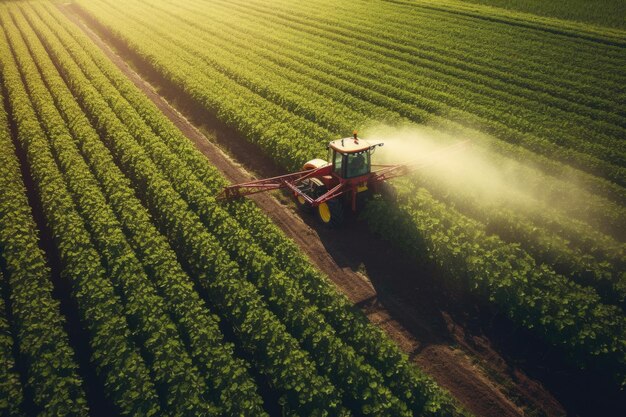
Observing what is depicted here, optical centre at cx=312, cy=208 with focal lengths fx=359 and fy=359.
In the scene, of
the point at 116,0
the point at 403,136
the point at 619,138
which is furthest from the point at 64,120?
the point at 116,0

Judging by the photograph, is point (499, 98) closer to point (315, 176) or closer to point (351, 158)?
point (351, 158)

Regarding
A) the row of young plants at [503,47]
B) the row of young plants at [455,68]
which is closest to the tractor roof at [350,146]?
the row of young plants at [455,68]

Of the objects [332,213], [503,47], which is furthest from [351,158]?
[503,47]

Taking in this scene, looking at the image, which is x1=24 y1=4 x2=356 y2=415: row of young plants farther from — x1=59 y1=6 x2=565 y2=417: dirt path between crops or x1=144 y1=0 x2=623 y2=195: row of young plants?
x1=144 y1=0 x2=623 y2=195: row of young plants

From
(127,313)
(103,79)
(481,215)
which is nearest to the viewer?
(127,313)

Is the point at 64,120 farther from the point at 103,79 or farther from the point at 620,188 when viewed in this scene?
the point at 620,188

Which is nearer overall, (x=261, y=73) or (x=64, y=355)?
(x=64, y=355)

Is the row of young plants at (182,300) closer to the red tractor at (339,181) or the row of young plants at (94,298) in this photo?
the row of young plants at (94,298)
